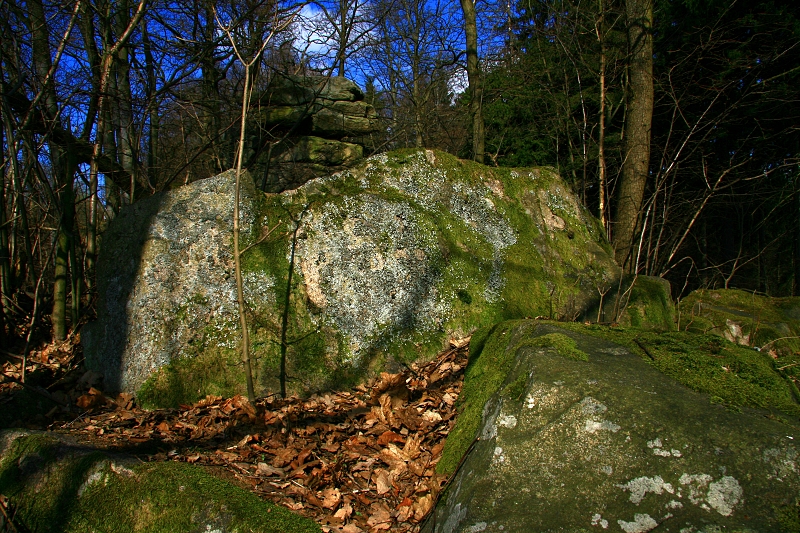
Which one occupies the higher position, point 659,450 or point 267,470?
point 659,450

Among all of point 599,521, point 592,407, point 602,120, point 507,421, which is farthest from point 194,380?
point 602,120

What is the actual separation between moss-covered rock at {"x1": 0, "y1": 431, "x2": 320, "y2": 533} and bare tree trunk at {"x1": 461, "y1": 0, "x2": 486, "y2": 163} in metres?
7.69

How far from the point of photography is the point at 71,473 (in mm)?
2715

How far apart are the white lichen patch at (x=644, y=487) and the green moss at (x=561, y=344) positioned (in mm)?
694

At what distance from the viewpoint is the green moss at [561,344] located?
243cm

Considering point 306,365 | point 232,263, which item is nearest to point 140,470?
point 306,365

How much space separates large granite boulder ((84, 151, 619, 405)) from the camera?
3846 mm

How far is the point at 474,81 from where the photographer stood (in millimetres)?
9930

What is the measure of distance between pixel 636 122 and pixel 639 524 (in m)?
7.54

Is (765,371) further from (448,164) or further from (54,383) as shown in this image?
(54,383)

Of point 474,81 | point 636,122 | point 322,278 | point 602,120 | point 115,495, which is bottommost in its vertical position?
point 115,495


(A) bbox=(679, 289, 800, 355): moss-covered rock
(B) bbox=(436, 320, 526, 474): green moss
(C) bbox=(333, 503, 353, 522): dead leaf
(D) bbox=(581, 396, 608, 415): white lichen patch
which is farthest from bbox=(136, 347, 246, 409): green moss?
(A) bbox=(679, 289, 800, 355): moss-covered rock

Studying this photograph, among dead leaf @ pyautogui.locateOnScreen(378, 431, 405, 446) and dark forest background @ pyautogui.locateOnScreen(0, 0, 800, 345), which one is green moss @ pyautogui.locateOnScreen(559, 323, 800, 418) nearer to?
dead leaf @ pyautogui.locateOnScreen(378, 431, 405, 446)

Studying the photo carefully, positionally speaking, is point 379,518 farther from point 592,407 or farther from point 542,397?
point 592,407
